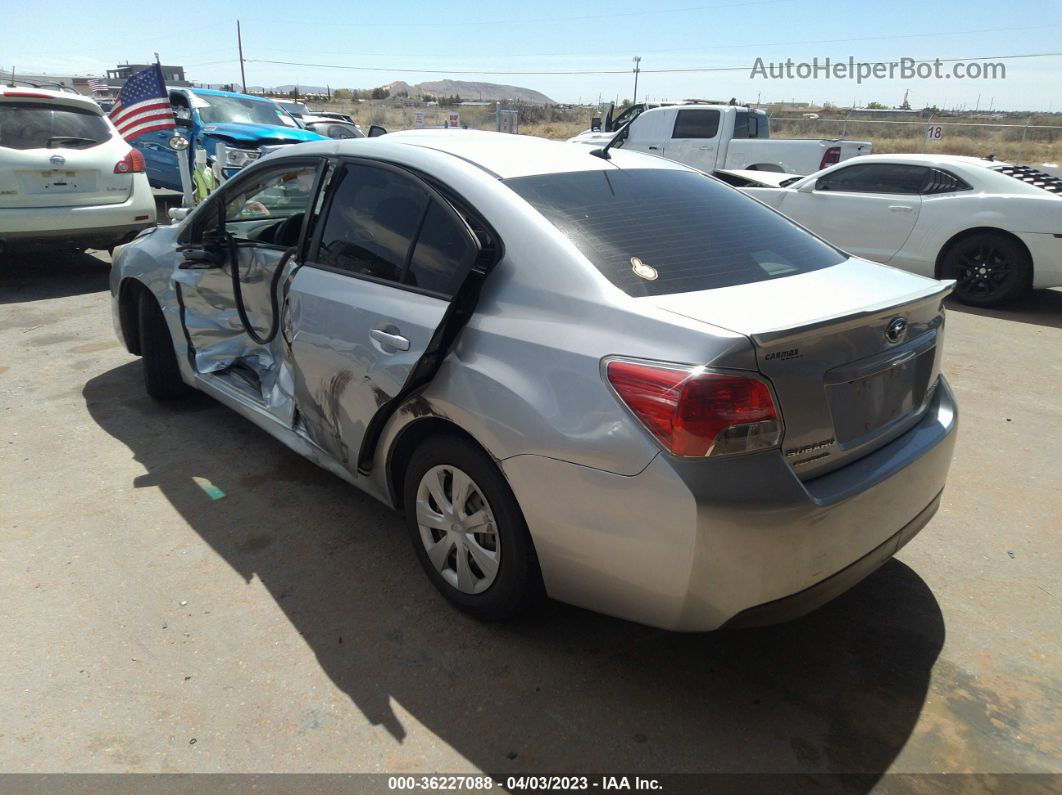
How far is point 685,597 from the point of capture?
7.05ft

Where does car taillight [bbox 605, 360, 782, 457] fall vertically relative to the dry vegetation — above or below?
below

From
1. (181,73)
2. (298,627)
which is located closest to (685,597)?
(298,627)

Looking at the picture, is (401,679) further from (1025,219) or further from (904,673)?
(1025,219)

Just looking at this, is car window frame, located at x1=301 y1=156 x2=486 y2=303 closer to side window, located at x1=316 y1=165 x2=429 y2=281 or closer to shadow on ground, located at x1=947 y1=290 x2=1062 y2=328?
side window, located at x1=316 y1=165 x2=429 y2=281

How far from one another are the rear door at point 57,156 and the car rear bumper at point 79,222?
0.24 ft

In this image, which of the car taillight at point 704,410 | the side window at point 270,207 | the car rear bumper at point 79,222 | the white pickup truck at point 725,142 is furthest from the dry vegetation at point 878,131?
the car taillight at point 704,410

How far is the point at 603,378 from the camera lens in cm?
219

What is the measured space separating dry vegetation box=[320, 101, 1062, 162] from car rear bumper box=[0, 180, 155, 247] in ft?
56.0

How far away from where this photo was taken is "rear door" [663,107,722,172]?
14.0m

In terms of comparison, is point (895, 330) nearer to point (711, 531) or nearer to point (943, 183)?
point (711, 531)

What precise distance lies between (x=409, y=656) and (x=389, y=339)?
3.71ft

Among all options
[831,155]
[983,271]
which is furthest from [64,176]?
[831,155]

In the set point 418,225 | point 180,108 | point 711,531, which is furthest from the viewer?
point 180,108

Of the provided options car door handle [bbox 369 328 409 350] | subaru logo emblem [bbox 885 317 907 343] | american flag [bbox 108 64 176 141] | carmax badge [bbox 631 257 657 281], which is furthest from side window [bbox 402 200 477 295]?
american flag [bbox 108 64 176 141]
